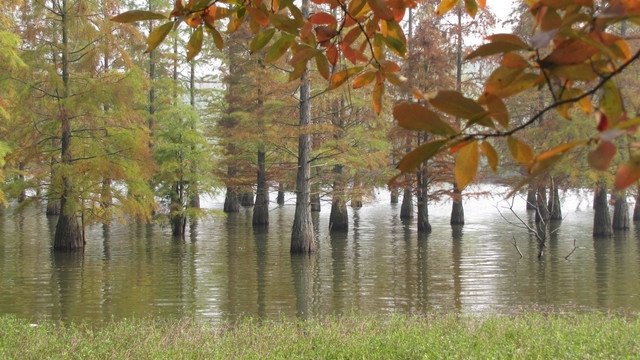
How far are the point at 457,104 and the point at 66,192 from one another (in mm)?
16373

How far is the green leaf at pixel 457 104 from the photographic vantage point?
79 centimetres

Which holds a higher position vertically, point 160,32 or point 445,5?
point 445,5

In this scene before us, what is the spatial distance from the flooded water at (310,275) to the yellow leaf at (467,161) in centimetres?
814

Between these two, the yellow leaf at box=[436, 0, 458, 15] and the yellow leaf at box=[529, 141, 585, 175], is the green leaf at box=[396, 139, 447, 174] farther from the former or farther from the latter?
the yellow leaf at box=[436, 0, 458, 15]

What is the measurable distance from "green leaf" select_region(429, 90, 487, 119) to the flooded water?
831 cm

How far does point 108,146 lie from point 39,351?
1148 centimetres

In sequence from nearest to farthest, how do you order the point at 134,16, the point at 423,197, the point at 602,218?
1. the point at 134,16
2. the point at 602,218
3. the point at 423,197

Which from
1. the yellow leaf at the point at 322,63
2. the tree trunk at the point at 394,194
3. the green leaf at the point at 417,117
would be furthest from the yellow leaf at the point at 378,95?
the tree trunk at the point at 394,194

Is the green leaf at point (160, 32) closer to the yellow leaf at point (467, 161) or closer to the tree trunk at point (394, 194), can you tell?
the yellow leaf at point (467, 161)

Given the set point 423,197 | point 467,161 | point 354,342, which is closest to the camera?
point 467,161

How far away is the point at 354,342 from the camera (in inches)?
214

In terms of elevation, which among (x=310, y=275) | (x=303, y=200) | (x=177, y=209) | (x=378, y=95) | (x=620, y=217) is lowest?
(x=310, y=275)

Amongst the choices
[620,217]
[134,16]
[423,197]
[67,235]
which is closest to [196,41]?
[134,16]

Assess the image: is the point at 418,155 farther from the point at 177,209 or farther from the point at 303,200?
the point at 177,209
